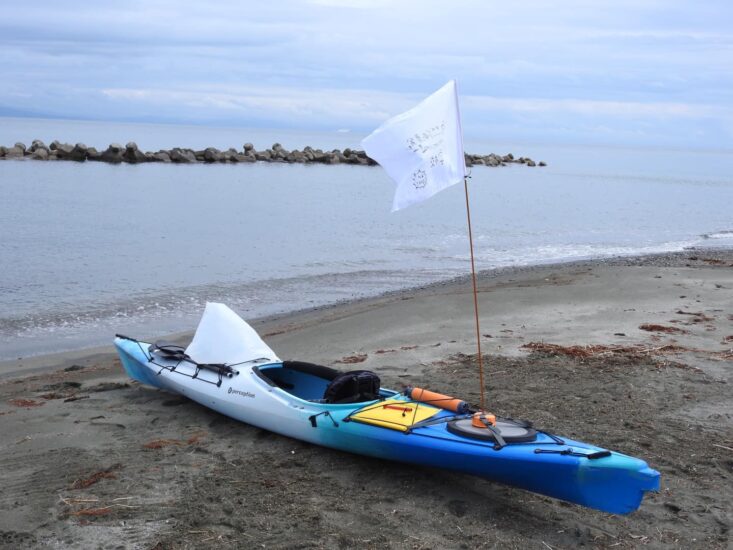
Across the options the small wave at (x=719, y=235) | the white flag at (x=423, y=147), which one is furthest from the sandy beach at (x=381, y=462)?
the small wave at (x=719, y=235)

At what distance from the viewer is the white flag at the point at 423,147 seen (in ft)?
20.2

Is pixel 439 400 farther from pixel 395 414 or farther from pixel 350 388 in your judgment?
pixel 350 388

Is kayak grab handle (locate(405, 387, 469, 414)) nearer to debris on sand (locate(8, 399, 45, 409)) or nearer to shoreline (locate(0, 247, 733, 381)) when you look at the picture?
debris on sand (locate(8, 399, 45, 409))

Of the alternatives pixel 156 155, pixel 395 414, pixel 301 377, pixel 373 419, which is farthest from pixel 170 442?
pixel 156 155

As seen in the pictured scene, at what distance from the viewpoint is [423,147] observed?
6.23 meters


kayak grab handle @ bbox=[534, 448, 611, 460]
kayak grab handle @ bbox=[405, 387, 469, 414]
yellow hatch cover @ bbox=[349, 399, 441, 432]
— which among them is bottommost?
yellow hatch cover @ bbox=[349, 399, 441, 432]

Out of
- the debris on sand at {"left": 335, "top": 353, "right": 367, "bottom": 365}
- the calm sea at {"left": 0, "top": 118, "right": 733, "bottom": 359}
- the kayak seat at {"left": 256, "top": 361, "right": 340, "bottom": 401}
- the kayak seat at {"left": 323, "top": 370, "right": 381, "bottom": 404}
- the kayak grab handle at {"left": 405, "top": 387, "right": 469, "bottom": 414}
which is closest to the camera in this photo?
the kayak grab handle at {"left": 405, "top": 387, "right": 469, "bottom": 414}

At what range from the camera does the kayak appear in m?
4.97

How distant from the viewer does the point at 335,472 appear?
5.91 meters

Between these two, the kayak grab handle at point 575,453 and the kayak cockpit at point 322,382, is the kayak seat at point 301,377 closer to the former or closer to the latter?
the kayak cockpit at point 322,382

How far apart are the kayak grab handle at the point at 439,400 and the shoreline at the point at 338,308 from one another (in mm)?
5389

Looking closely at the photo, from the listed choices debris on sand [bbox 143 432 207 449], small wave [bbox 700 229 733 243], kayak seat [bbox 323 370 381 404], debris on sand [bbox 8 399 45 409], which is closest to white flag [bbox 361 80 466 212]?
kayak seat [bbox 323 370 381 404]

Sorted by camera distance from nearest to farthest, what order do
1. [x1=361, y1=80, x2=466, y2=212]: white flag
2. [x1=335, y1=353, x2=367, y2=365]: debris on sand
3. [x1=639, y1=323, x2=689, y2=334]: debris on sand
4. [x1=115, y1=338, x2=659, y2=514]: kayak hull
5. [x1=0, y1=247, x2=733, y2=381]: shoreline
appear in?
1. [x1=115, y1=338, x2=659, y2=514]: kayak hull
2. [x1=361, y1=80, x2=466, y2=212]: white flag
3. [x1=335, y1=353, x2=367, y2=365]: debris on sand
4. [x1=639, y1=323, x2=689, y2=334]: debris on sand
5. [x1=0, y1=247, x2=733, y2=381]: shoreline

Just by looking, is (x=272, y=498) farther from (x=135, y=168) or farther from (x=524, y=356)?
(x=135, y=168)
